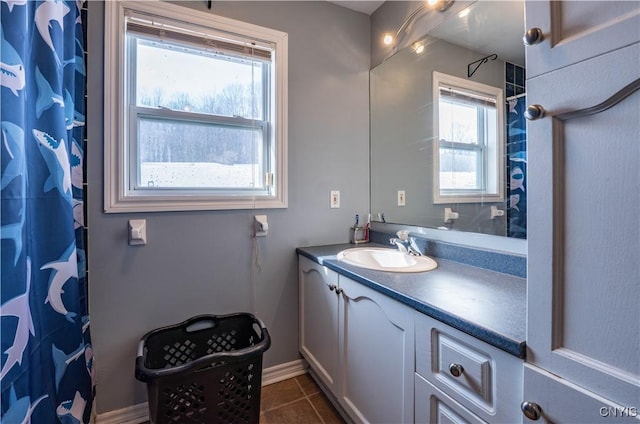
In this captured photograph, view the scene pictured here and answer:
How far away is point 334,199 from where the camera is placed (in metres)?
1.98

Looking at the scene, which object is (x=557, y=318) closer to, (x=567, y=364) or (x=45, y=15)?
(x=567, y=364)

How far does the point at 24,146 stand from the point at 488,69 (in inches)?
70.1

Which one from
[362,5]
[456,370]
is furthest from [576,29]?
[362,5]

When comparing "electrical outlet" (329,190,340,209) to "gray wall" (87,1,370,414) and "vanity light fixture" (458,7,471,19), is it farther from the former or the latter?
"vanity light fixture" (458,7,471,19)

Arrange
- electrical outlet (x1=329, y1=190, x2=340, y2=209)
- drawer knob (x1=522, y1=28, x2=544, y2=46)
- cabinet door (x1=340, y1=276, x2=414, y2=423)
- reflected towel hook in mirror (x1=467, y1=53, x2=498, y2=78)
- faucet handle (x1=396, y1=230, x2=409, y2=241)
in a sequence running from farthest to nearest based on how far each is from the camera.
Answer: electrical outlet (x1=329, y1=190, x2=340, y2=209)
faucet handle (x1=396, y1=230, x2=409, y2=241)
reflected towel hook in mirror (x1=467, y1=53, x2=498, y2=78)
cabinet door (x1=340, y1=276, x2=414, y2=423)
drawer knob (x1=522, y1=28, x2=544, y2=46)

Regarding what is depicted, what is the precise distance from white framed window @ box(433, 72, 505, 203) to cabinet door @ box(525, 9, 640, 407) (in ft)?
2.41

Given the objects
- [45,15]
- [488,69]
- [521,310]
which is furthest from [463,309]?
[45,15]

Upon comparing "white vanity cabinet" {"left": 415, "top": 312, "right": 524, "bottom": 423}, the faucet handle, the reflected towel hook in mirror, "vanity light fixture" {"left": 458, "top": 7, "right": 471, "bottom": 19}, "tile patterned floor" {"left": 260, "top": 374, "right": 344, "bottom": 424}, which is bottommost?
"tile patterned floor" {"left": 260, "top": 374, "right": 344, "bottom": 424}

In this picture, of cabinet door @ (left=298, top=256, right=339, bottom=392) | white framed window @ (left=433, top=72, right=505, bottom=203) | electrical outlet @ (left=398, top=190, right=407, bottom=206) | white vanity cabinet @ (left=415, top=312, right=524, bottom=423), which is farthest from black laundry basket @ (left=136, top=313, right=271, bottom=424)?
white framed window @ (left=433, top=72, right=505, bottom=203)

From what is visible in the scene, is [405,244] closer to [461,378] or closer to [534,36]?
[461,378]

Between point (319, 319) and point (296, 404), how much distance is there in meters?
0.48

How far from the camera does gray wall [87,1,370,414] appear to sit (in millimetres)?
1441

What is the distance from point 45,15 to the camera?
Result: 1017mm

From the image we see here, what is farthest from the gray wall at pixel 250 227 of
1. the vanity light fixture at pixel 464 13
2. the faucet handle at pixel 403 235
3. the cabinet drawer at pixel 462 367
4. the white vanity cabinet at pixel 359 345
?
the cabinet drawer at pixel 462 367
